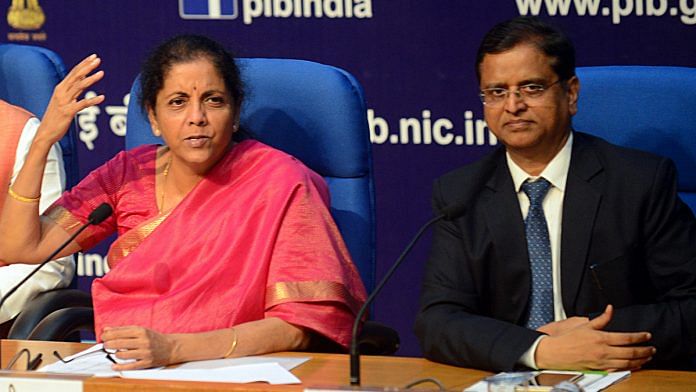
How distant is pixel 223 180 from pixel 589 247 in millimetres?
855

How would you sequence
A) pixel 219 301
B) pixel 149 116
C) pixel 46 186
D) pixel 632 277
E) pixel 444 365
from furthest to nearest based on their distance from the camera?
1. pixel 46 186
2. pixel 149 116
3. pixel 219 301
4. pixel 632 277
5. pixel 444 365

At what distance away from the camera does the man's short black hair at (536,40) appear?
2643mm

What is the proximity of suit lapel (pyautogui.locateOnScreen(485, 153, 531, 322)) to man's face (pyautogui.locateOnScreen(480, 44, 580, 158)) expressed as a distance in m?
0.13

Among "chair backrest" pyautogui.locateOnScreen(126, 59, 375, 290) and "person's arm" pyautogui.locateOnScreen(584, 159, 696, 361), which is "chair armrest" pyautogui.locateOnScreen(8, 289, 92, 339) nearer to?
"chair backrest" pyautogui.locateOnScreen(126, 59, 375, 290)

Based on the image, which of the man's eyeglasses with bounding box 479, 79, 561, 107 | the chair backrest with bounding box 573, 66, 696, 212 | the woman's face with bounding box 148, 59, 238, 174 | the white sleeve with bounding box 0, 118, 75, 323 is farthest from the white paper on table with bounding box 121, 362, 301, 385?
the chair backrest with bounding box 573, 66, 696, 212

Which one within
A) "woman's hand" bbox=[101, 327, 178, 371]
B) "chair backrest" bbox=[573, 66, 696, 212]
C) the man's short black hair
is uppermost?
the man's short black hair

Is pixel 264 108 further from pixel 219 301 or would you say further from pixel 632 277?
pixel 632 277

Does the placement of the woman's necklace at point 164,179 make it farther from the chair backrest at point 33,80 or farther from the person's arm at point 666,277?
the person's arm at point 666,277

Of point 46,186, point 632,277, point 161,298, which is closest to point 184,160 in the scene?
point 161,298

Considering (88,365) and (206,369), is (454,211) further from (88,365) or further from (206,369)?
(88,365)

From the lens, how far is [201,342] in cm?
252

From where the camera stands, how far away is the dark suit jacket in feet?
8.45

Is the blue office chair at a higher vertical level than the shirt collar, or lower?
higher

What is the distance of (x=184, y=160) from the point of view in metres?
2.91
